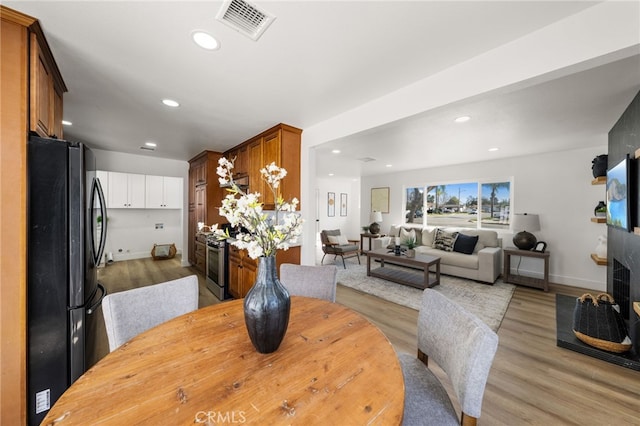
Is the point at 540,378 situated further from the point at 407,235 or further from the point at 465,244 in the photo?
the point at 407,235

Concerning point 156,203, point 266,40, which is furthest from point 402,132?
point 156,203

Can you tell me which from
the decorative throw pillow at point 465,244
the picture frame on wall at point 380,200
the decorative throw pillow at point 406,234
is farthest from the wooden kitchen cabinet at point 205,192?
the decorative throw pillow at point 465,244

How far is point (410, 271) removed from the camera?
4855 millimetres

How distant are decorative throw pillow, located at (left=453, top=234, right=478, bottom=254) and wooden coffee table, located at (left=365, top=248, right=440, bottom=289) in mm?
720

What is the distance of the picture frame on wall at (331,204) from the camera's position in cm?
912

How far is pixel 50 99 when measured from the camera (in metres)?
1.77

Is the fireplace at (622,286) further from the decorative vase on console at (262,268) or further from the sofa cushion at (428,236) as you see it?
the decorative vase on console at (262,268)

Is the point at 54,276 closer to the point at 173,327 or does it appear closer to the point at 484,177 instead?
the point at 173,327

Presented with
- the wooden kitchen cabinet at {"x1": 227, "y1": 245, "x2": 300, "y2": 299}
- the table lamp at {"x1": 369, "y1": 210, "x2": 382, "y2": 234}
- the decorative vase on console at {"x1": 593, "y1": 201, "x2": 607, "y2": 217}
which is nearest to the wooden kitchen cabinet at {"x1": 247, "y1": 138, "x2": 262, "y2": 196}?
the wooden kitchen cabinet at {"x1": 227, "y1": 245, "x2": 300, "y2": 299}

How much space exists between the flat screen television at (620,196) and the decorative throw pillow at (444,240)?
93.0 inches

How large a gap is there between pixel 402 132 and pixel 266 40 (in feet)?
7.54

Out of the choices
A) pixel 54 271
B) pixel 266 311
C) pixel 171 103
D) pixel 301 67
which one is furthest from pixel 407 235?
pixel 54 271

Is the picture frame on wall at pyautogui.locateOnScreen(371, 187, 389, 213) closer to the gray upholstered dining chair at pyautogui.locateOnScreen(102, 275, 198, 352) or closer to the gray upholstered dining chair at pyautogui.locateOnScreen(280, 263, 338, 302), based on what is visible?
the gray upholstered dining chair at pyautogui.locateOnScreen(280, 263, 338, 302)

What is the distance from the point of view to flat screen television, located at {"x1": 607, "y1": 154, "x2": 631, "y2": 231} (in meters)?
2.07
